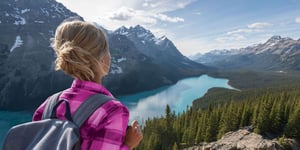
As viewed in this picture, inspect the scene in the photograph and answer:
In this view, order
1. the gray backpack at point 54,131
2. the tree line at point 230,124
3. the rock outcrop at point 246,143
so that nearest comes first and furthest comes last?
1. the gray backpack at point 54,131
2. the rock outcrop at point 246,143
3. the tree line at point 230,124

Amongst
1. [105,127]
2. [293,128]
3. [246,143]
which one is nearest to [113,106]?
[105,127]

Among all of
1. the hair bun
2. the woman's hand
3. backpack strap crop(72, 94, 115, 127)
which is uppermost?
the hair bun

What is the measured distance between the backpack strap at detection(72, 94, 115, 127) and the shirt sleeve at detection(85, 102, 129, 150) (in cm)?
11

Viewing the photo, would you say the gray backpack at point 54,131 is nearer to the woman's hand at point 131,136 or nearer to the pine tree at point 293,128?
the woman's hand at point 131,136

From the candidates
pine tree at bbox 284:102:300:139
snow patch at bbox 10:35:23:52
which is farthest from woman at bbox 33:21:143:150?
snow patch at bbox 10:35:23:52

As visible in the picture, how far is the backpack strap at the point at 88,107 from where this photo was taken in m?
2.31

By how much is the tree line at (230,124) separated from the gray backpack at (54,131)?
46185mm

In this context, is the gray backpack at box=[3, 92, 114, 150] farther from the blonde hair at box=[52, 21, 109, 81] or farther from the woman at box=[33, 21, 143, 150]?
the blonde hair at box=[52, 21, 109, 81]

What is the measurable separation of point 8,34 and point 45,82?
4077 centimetres

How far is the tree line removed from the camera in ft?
151

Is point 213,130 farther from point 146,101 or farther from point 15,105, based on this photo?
point 15,105

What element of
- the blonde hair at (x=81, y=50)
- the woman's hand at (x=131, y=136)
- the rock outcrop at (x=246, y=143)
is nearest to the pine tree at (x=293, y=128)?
the rock outcrop at (x=246, y=143)

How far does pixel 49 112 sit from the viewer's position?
248 centimetres

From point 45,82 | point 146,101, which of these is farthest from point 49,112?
point 45,82
